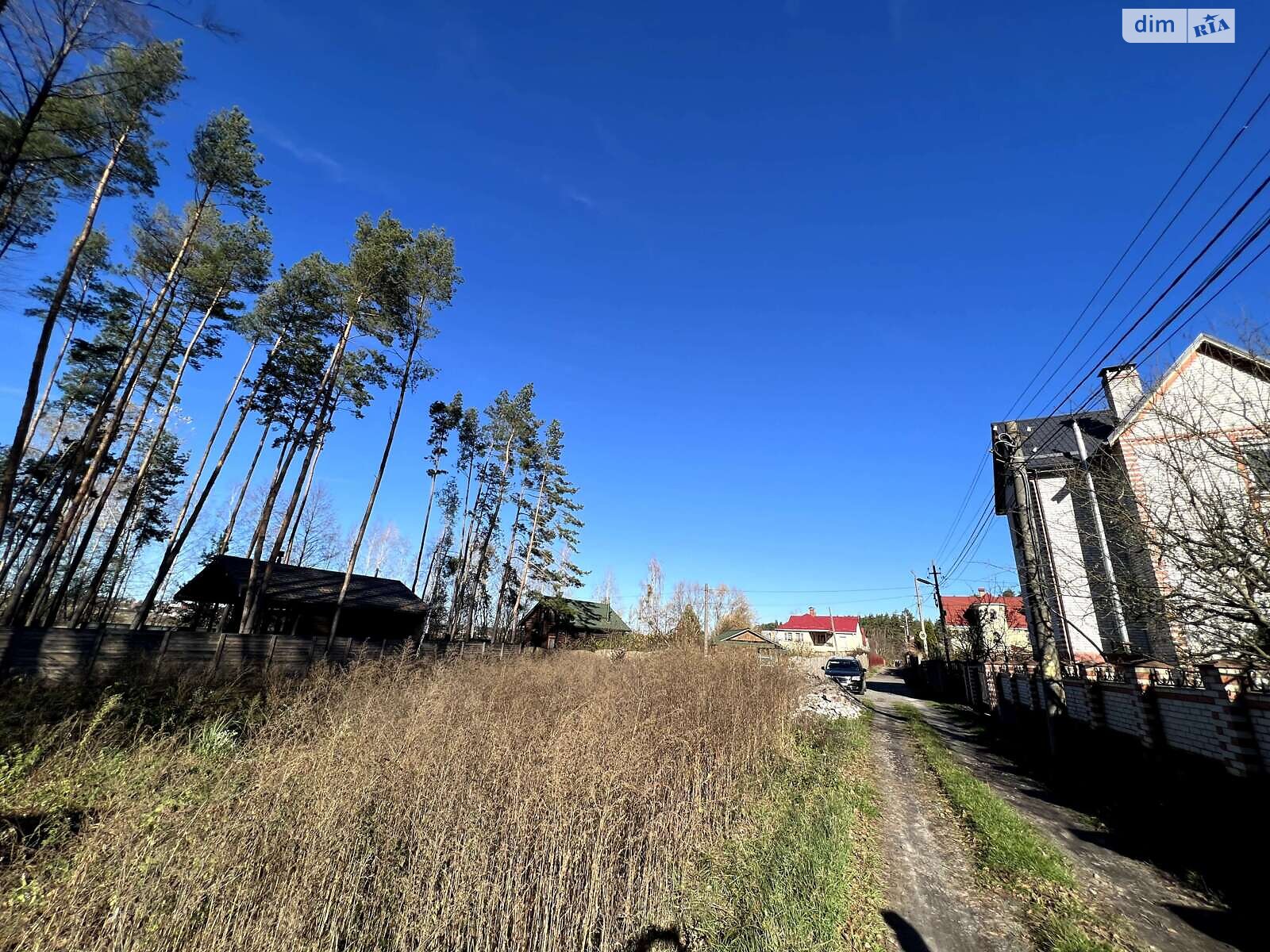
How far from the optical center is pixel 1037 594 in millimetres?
11281

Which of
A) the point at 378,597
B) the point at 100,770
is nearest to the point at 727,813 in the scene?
the point at 100,770

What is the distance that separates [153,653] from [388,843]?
12.5 meters

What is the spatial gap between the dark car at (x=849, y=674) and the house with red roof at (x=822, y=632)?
149 feet

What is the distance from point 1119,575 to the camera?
30.2 feet

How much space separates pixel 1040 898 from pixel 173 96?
76.4ft

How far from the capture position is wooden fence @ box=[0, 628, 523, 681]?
1038 cm

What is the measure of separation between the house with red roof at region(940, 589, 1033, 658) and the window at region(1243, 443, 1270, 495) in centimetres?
1438

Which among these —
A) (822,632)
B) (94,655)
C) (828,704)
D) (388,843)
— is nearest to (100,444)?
(94,655)

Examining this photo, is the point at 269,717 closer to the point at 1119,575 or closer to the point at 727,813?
the point at 727,813

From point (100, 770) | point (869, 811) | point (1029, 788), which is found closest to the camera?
point (100, 770)

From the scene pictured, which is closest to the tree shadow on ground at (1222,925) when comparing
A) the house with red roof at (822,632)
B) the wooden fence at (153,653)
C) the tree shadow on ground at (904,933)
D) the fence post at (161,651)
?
the tree shadow on ground at (904,933)

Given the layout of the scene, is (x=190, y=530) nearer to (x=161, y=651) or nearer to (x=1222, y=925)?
(x=161, y=651)

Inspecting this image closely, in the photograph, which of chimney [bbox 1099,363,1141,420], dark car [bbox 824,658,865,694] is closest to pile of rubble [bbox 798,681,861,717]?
dark car [bbox 824,658,865,694]

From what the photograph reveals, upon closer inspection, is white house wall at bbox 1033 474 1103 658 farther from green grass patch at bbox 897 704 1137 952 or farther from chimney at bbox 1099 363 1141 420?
green grass patch at bbox 897 704 1137 952
